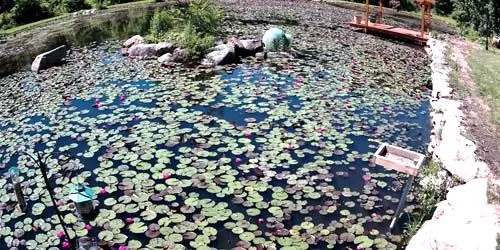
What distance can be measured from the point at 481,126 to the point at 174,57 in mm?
9180

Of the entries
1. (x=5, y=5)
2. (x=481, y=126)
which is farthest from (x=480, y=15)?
(x=5, y=5)

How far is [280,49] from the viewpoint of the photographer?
15.2m

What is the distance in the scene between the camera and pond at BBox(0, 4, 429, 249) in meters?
5.99

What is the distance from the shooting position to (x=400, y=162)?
5676 millimetres

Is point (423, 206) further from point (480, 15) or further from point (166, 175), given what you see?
point (480, 15)

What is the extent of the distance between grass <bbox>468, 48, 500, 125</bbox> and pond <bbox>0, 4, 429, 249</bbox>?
1.36m

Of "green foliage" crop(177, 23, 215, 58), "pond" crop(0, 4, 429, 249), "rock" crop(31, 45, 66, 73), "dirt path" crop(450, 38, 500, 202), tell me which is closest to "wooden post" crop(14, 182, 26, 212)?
"pond" crop(0, 4, 429, 249)

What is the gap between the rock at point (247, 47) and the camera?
14802mm

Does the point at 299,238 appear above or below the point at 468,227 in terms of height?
below

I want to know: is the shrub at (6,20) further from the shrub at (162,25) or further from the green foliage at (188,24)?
the green foliage at (188,24)

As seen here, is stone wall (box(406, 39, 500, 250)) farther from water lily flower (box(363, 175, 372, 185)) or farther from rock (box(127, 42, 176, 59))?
rock (box(127, 42, 176, 59))

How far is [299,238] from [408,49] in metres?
13.1

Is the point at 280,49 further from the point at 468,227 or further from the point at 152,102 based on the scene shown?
the point at 468,227

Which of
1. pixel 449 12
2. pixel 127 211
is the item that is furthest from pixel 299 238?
pixel 449 12
